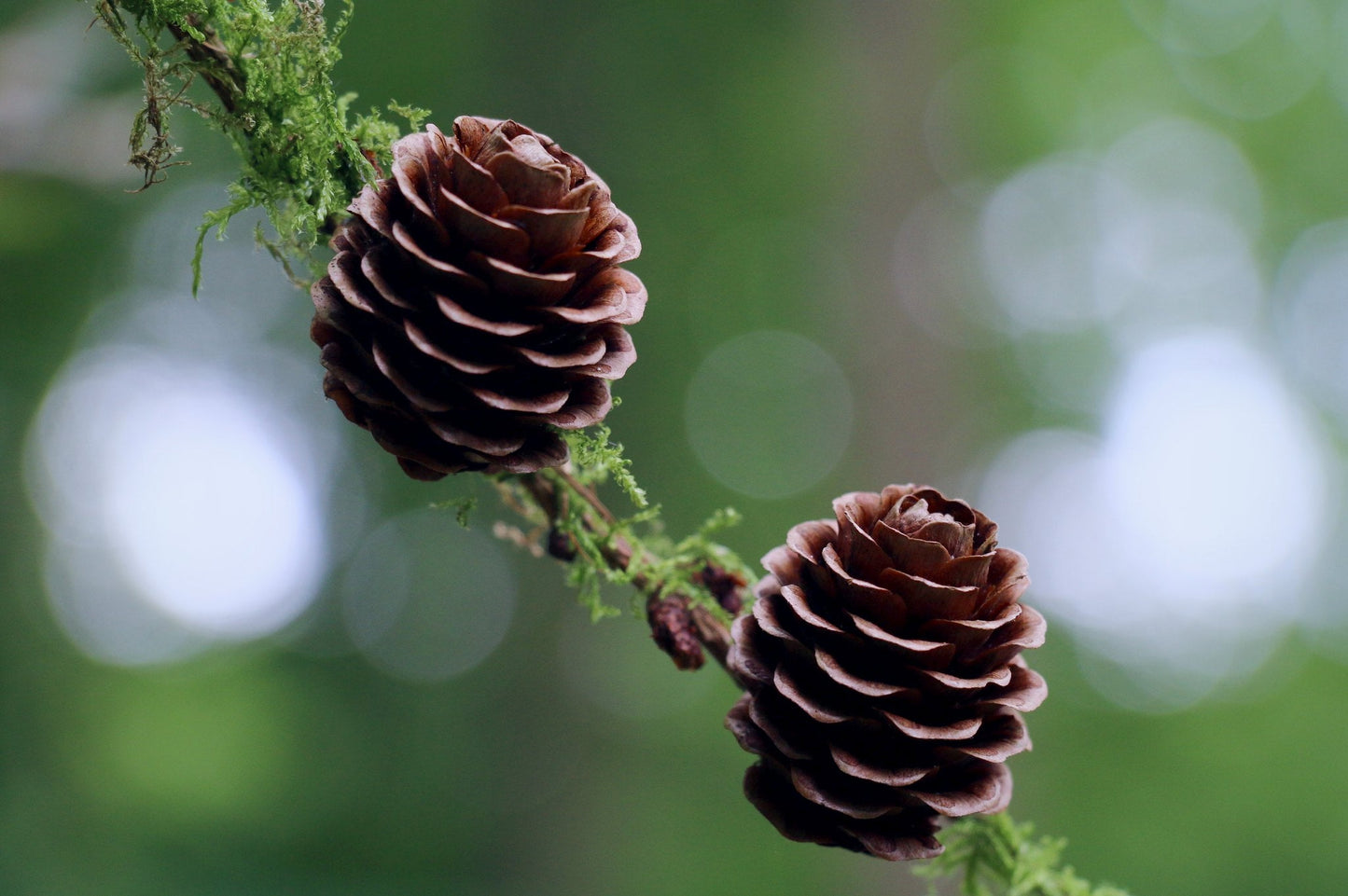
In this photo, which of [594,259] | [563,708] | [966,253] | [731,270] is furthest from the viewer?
[966,253]

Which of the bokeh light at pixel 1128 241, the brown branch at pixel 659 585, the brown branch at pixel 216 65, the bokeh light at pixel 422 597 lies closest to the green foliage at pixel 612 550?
the brown branch at pixel 659 585

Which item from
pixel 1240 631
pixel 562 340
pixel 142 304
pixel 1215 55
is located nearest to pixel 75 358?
pixel 142 304

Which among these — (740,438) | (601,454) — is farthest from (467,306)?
(740,438)

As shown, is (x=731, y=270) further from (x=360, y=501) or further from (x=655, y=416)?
(x=360, y=501)

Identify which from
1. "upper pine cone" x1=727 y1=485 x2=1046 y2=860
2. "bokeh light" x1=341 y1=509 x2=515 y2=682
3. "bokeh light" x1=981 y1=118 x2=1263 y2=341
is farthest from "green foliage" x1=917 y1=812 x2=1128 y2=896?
"bokeh light" x1=981 y1=118 x2=1263 y2=341

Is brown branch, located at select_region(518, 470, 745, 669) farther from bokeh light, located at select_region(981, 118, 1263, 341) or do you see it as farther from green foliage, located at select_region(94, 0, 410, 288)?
bokeh light, located at select_region(981, 118, 1263, 341)

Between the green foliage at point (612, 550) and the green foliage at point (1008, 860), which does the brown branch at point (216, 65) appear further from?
the green foliage at point (1008, 860)
